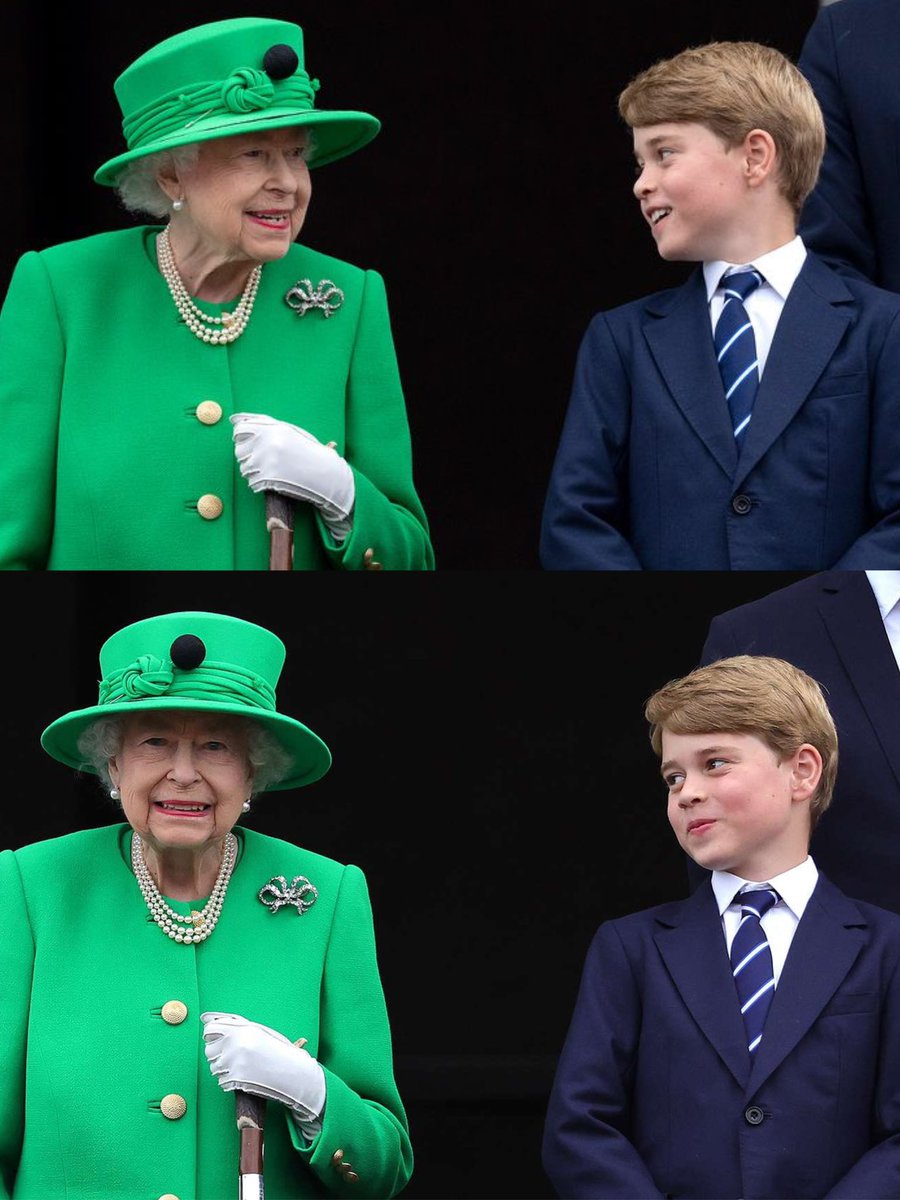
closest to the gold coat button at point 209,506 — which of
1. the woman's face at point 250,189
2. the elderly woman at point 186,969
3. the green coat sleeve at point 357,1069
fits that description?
Result: the elderly woman at point 186,969

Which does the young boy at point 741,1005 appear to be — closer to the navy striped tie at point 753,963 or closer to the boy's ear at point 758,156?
the navy striped tie at point 753,963

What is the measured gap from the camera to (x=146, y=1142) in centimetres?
720

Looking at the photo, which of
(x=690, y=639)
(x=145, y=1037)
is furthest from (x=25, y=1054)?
(x=690, y=639)

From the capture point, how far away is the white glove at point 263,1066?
713 centimetres

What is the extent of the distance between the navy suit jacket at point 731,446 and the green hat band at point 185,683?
724 millimetres

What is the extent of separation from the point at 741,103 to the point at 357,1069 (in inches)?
77.7

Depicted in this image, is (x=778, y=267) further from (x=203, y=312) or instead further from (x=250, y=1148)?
(x=250, y=1148)

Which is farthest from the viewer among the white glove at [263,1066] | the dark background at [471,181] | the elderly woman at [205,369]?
the dark background at [471,181]

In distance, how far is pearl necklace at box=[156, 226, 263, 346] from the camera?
7.64 metres

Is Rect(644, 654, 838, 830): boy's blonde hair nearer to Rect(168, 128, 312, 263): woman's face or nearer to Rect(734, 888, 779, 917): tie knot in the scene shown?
Rect(734, 888, 779, 917): tie knot

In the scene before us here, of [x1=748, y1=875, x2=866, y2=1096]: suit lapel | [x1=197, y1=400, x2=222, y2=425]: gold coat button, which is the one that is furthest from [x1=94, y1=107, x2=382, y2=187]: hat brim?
[x1=748, y1=875, x2=866, y2=1096]: suit lapel

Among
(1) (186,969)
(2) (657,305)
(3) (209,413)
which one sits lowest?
(1) (186,969)

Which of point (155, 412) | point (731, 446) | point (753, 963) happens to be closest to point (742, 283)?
point (731, 446)

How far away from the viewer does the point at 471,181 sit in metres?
9.40
